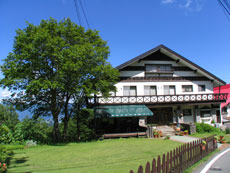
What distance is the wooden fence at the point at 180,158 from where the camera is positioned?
16.5ft

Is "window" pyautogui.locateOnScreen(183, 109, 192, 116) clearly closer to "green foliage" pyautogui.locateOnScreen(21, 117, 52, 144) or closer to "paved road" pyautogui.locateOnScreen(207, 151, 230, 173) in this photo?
"paved road" pyautogui.locateOnScreen(207, 151, 230, 173)

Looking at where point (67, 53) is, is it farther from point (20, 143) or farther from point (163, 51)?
point (163, 51)

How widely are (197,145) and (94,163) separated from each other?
16.3 ft

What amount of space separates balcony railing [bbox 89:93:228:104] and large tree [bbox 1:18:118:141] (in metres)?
4.62

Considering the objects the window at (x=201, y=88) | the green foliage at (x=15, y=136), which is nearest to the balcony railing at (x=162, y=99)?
the window at (x=201, y=88)

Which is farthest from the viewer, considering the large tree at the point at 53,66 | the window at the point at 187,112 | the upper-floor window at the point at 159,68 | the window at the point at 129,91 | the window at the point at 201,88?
the window at the point at 201,88

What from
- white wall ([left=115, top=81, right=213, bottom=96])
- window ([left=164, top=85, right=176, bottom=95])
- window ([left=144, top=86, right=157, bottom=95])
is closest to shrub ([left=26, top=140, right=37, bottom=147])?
white wall ([left=115, top=81, right=213, bottom=96])

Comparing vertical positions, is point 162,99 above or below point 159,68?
below

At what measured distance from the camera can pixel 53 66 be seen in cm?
1330

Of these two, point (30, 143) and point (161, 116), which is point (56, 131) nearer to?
point (30, 143)

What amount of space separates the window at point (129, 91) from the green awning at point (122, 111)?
8.49ft

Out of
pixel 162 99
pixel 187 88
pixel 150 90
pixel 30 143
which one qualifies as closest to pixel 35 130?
pixel 30 143

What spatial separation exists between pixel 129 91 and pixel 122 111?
170 inches

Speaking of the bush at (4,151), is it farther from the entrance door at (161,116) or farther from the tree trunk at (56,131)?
the entrance door at (161,116)
